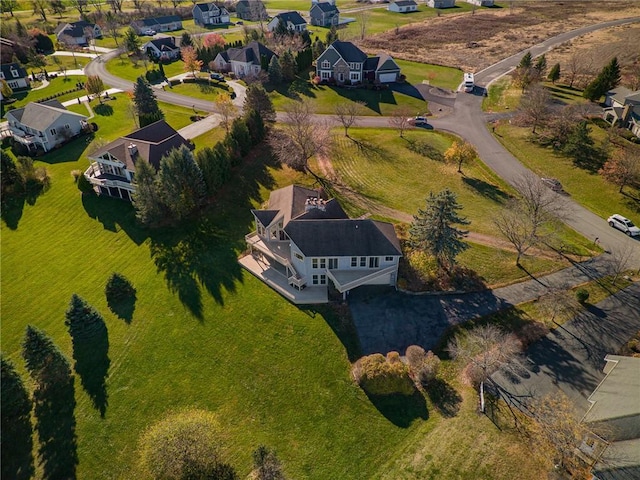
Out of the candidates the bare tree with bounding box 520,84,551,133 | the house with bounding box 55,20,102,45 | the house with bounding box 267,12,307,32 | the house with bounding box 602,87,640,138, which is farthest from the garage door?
the house with bounding box 55,20,102,45

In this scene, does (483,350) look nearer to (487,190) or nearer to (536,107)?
(487,190)

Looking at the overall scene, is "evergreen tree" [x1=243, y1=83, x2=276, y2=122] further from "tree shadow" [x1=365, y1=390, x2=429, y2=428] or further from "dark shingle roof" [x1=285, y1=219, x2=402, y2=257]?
"tree shadow" [x1=365, y1=390, x2=429, y2=428]

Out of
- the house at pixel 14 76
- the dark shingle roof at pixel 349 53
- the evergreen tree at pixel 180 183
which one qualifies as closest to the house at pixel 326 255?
the evergreen tree at pixel 180 183

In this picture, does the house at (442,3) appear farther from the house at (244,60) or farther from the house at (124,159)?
the house at (124,159)

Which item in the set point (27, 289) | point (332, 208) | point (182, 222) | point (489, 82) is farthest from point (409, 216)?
point (489, 82)

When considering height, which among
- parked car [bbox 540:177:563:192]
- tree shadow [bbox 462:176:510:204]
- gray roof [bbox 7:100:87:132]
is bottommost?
tree shadow [bbox 462:176:510:204]

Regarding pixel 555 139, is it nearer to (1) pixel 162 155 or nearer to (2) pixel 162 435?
(1) pixel 162 155

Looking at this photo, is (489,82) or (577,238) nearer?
(577,238)
